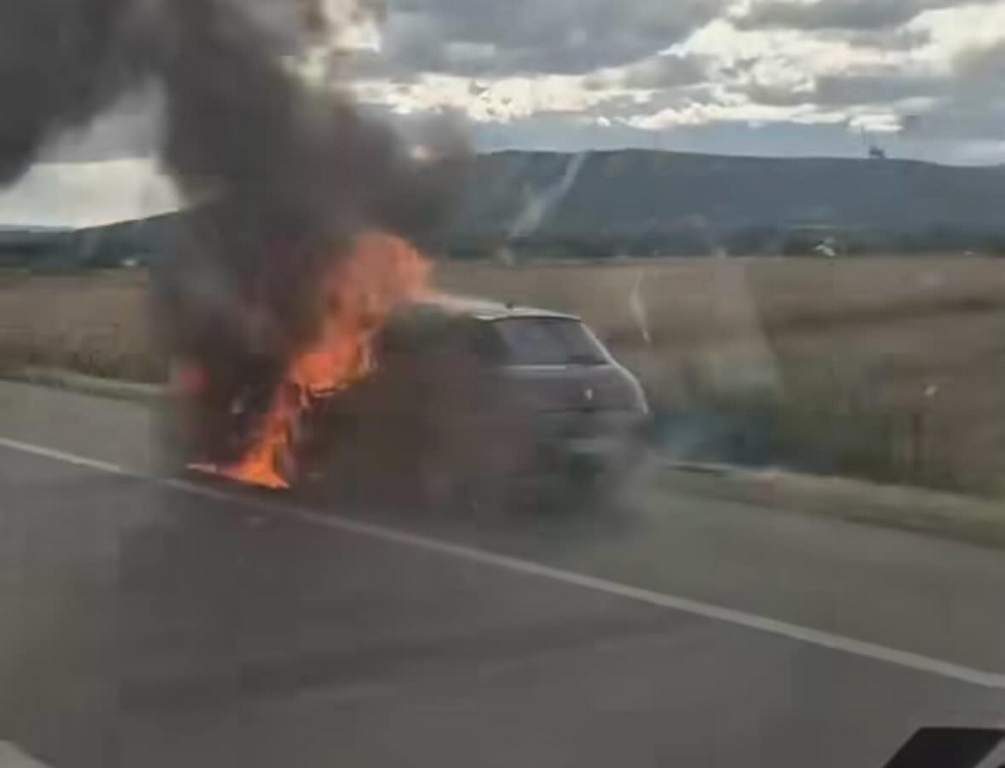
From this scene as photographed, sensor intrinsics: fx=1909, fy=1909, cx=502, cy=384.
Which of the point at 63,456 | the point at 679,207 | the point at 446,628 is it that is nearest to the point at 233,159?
the point at 63,456

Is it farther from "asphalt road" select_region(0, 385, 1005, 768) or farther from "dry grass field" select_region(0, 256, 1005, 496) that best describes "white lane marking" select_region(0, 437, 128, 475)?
"dry grass field" select_region(0, 256, 1005, 496)

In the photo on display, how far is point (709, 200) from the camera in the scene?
30.9 ft

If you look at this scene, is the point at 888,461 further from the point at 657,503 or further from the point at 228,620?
the point at 228,620

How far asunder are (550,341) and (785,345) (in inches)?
99.5

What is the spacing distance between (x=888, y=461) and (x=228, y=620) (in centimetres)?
514

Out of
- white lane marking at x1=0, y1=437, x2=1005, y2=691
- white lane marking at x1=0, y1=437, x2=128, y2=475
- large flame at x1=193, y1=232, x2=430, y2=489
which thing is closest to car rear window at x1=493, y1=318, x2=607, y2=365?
large flame at x1=193, y1=232, x2=430, y2=489

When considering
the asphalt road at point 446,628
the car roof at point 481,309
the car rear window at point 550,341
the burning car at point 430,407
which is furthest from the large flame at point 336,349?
the car rear window at point 550,341

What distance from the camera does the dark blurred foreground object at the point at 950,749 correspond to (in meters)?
4.17

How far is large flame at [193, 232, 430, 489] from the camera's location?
10000 millimetres

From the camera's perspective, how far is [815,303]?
11.3 metres

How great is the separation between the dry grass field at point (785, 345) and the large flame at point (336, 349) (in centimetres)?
38

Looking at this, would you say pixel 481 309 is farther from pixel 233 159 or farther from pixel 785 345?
pixel 785 345

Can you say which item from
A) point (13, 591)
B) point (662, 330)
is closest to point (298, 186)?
point (662, 330)

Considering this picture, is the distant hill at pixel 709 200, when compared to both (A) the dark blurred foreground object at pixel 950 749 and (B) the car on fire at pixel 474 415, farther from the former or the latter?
(A) the dark blurred foreground object at pixel 950 749
